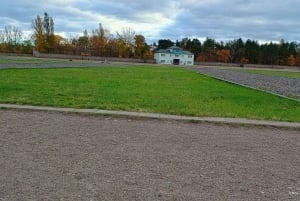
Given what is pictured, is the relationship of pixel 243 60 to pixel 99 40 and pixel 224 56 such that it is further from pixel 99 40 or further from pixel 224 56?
pixel 99 40

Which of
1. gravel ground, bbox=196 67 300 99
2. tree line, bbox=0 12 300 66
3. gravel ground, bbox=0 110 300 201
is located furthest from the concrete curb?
tree line, bbox=0 12 300 66

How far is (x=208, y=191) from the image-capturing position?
4.33 m

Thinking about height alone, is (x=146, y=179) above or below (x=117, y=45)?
below

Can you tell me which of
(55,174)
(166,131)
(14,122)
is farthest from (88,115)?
(55,174)

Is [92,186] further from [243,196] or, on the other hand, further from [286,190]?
[286,190]

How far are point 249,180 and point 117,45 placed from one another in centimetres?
12463

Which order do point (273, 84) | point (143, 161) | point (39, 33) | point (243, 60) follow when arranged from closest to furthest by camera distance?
point (143, 161), point (273, 84), point (39, 33), point (243, 60)

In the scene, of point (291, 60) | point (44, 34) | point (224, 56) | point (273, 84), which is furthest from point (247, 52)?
point (273, 84)

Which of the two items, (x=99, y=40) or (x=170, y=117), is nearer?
Result: (x=170, y=117)

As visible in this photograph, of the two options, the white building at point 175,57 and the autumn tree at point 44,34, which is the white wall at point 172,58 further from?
the autumn tree at point 44,34

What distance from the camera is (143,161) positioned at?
17.8ft

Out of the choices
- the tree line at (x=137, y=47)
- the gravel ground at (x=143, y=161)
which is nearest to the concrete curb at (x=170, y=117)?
the gravel ground at (x=143, y=161)

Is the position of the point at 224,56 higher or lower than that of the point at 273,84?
higher

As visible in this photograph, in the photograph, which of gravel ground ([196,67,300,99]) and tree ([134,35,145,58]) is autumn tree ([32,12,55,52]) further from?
gravel ground ([196,67,300,99])
